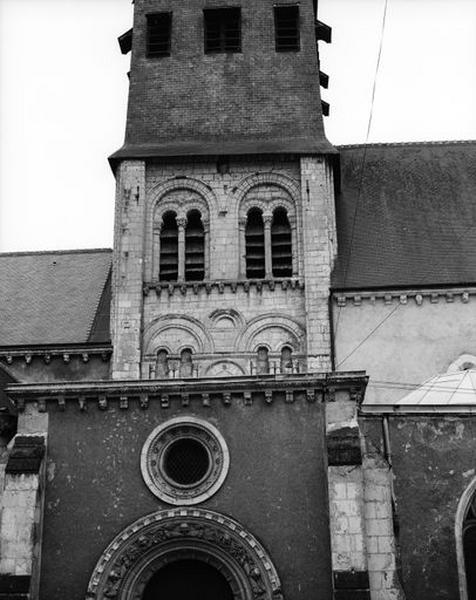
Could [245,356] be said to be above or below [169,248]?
below

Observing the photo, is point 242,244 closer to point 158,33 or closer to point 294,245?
point 294,245

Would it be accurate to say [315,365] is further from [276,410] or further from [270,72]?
[270,72]

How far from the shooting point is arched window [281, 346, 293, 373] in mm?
27812

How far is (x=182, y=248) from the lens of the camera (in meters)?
29.9

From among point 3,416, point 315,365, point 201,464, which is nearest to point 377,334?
point 315,365

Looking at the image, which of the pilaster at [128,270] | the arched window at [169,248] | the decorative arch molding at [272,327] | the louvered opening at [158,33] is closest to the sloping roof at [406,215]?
the decorative arch molding at [272,327]

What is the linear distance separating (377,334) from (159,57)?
39.6 feet

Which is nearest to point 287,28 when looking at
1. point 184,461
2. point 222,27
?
point 222,27

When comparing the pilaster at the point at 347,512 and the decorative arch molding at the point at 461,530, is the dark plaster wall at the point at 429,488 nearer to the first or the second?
the decorative arch molding at the point at 461,530

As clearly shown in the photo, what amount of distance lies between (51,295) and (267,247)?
754 centimetres

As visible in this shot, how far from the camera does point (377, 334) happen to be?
2800cm

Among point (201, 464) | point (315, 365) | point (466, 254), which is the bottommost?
point (201, 464)

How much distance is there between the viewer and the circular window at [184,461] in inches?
800

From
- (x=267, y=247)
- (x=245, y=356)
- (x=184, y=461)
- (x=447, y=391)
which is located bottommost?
(x=184, y=461)
